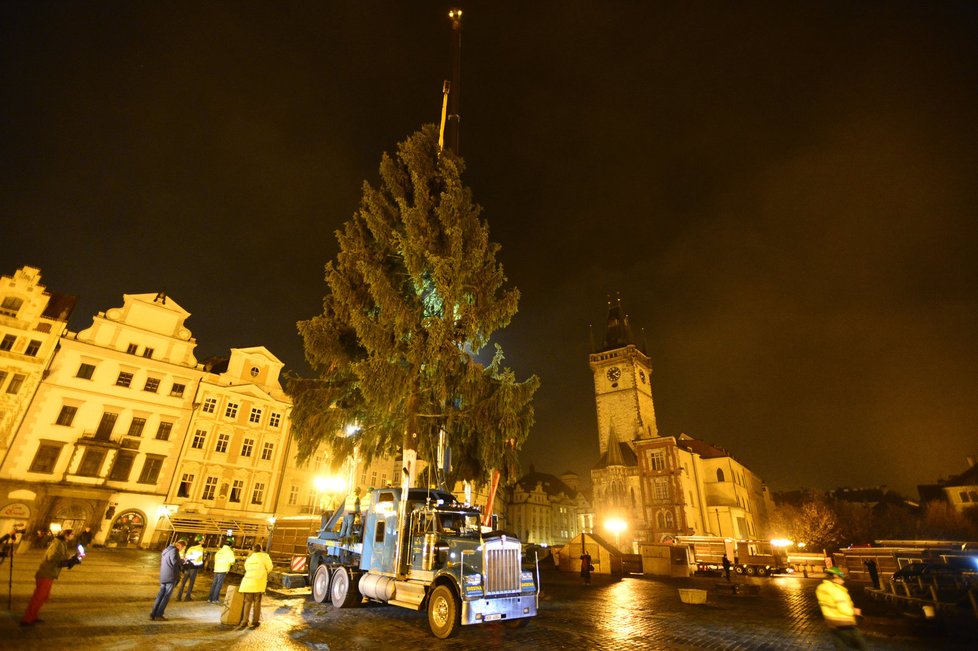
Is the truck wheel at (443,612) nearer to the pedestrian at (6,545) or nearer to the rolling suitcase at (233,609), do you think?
the rolling suitcase at (233,609)

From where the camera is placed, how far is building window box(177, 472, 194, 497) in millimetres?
30344

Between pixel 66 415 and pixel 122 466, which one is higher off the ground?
pixel 66 415

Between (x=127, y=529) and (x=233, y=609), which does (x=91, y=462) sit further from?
(x=233, y=609)

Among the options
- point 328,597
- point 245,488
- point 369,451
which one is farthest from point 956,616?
point 245,488

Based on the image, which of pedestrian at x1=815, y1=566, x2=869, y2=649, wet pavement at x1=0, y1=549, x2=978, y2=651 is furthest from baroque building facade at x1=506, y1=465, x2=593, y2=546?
pedestrian at x1=815, y1=566, x2=869, y2=649

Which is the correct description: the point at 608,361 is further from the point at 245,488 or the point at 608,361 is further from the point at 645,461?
the point at 245,488

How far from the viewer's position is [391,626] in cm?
977

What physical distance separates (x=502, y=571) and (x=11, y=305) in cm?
3637

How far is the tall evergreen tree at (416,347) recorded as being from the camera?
51.8 ft

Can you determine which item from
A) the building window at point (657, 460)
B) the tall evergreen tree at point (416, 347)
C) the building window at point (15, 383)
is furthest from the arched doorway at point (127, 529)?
the building window at point (657, 460)

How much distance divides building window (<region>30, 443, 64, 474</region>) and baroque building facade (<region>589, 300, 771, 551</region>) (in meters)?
48.5

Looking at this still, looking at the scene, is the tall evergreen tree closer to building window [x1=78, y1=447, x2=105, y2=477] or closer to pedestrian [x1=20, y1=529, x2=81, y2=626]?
pedestrian [x1=20, y1=529, x2=81, y2=626]

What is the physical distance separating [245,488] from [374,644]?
98.7 ft

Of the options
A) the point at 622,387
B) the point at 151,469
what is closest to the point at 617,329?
the point at 622,387
